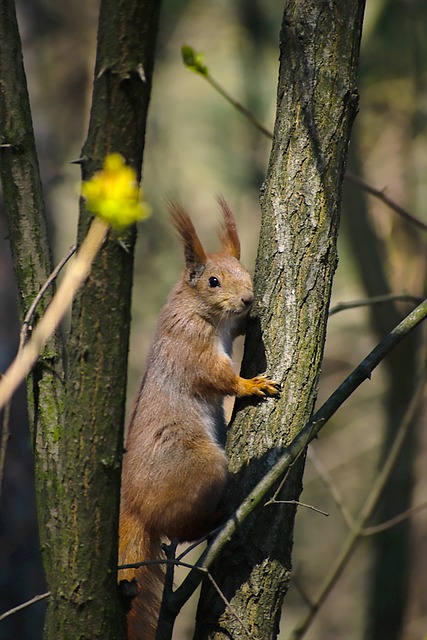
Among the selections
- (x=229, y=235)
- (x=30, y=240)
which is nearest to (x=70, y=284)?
(x=30, y=240)

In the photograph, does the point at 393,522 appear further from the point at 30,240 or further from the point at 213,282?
the point at 30,240

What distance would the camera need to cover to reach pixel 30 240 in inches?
83.8

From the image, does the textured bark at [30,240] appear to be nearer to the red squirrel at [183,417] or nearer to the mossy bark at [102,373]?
the mossy bark at [102,373]

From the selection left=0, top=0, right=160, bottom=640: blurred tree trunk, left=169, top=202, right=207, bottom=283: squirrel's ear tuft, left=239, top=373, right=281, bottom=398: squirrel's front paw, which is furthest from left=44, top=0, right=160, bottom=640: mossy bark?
left=169, top=202, right=207, bottom=283: squirrel's ear tuft

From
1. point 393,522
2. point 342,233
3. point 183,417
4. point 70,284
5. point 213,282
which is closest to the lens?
point 70,284

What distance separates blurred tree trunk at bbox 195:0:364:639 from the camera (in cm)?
237

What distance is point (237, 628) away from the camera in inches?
91.4

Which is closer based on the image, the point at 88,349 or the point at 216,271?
the point at 88,349

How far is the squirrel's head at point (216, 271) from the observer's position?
3082mm

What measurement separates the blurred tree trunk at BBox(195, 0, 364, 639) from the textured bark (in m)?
0.62

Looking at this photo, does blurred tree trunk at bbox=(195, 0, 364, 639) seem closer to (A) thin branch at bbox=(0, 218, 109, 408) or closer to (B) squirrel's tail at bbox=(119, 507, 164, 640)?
(B) squirrel's tail at bbox=(119, 507, 164, 640)

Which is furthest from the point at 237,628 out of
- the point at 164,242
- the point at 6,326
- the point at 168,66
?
the point at 168,66

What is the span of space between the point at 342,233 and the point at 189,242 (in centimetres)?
351

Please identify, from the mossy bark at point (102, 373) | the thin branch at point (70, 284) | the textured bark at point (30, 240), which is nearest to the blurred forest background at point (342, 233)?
the textured bark at point (30, 240)
